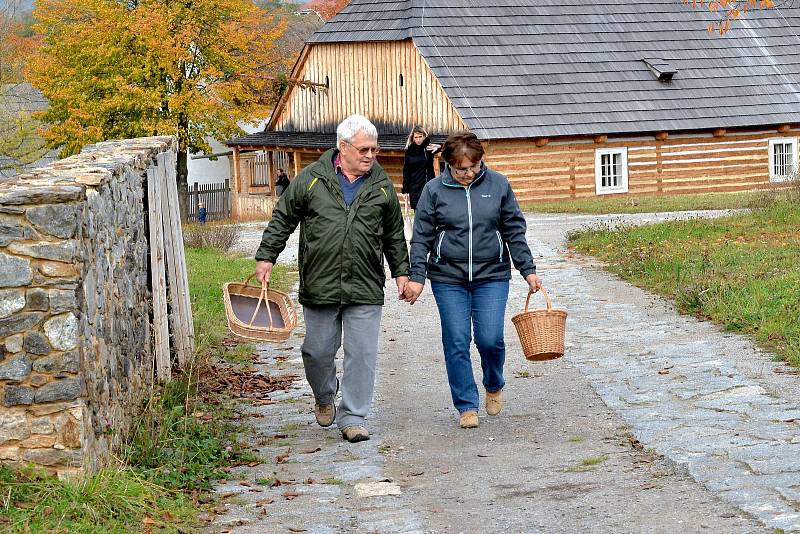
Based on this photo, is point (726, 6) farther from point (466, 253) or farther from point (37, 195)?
point (37, 195)

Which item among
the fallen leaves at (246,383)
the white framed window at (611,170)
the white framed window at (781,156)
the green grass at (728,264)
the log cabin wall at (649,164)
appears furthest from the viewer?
the white framed window at (781,156)

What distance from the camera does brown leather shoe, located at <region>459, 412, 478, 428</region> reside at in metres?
7.68

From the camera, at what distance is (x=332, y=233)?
7.38 m

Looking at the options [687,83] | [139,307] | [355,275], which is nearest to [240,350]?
[139,307]

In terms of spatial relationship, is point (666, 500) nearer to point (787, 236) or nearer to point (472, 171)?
point (472, 171)

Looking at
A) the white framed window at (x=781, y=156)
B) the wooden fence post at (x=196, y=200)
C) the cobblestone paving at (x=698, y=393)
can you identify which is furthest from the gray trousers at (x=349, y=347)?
the wooden fence post at (x=196, y=200)

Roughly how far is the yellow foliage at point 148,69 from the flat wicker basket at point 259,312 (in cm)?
2941

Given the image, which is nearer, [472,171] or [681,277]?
[472,171]

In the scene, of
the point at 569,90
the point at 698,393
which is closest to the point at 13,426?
the point at 698,393

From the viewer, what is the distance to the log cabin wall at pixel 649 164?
33.8 m

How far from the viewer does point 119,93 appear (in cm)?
3738

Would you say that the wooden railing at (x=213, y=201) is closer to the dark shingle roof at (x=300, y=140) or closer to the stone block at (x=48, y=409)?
the dark shingle roof at (x=300, y=140)

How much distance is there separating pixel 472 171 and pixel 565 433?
166cm

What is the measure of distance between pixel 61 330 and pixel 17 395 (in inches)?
14.0
